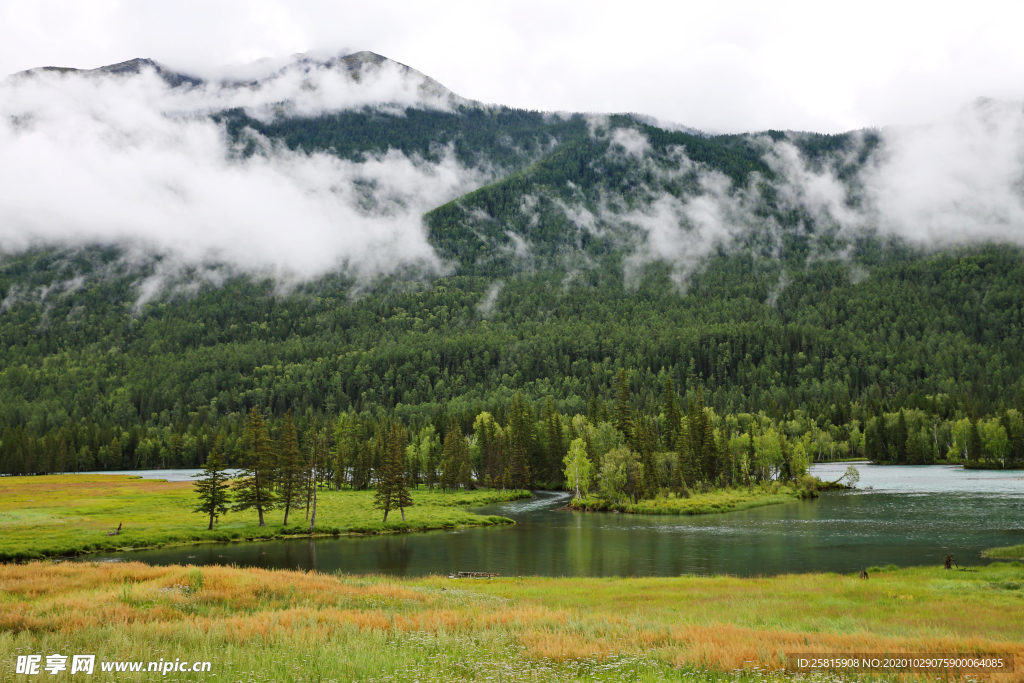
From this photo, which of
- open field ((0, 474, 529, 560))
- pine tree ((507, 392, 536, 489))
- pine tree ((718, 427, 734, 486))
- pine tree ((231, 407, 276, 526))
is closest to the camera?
open field ((0, 474, 529, 560))

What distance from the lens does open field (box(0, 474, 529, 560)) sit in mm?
61594

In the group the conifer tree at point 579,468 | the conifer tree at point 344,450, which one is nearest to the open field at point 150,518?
the conifer tree at point 579,468

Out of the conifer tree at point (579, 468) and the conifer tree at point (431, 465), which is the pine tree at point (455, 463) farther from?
the conifer tree at point (579, 468)

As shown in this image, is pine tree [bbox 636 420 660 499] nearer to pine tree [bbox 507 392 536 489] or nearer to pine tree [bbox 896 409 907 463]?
pine tree [bbox 507 392 536 489]

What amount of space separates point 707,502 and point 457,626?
301ft

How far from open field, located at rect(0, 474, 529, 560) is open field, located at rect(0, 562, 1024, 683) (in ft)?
95.0

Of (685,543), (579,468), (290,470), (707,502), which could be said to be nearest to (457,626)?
(685,543)

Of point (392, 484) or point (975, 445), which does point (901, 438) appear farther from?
point (392, 484)

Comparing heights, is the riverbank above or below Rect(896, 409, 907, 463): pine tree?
below

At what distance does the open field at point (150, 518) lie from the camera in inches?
2425

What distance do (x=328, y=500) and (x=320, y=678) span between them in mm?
104526

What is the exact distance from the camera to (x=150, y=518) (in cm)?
8081

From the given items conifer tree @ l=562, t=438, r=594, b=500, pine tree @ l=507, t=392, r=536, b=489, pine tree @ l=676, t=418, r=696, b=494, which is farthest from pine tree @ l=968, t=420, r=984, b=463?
pine tree @ l=507, t=392, r=536, b=489

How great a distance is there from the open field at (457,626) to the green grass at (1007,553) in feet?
49.5
